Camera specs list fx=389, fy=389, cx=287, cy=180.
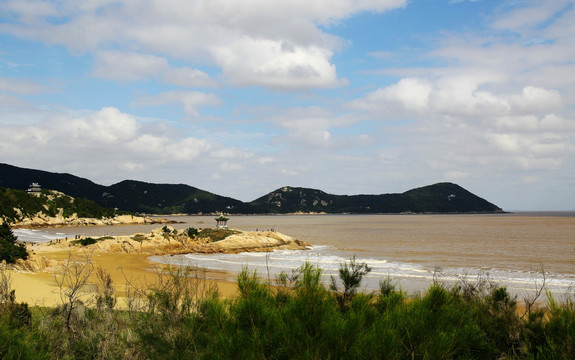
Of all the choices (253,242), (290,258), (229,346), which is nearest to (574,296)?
(229,346)

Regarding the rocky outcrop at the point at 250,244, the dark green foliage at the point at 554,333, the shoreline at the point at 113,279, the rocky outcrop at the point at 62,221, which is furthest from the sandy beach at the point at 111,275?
the rocky outcrop at the point at 62,221

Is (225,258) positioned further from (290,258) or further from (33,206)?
(33,206)

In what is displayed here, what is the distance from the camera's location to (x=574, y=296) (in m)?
18.5

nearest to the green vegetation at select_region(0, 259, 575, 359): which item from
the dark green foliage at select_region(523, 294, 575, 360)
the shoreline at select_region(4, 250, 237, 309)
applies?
the dark green foliage at select_region(523, 294, 575, 360)

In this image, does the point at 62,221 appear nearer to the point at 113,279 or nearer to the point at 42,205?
the point at 42,205

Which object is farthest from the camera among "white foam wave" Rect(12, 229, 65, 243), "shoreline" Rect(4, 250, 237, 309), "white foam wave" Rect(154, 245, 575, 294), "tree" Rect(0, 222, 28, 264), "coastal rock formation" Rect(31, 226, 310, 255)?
"white foam wave" Rect(12, 229, 65, 243)

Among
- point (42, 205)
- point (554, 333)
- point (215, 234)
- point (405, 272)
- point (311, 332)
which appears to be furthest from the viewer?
point (42, 205)

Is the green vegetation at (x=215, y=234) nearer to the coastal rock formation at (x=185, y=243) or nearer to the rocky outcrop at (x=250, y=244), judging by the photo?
the coastal rock formation at (x=185, y=243)

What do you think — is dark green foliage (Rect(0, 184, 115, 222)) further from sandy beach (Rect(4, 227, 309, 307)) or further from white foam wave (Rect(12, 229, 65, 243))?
sandy beach (Rect(4, 227, 309, 307))

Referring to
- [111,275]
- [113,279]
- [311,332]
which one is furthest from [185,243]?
[311,332]

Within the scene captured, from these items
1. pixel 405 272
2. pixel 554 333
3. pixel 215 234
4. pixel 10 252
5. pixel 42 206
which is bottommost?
pixel 405 272

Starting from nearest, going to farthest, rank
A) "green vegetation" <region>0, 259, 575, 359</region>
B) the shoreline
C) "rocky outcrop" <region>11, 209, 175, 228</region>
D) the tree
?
"green vegetation" <region>0, 259, 575, 359</region>
the shoreline
the tree
"rocky outcrop" <region>11, 209, 175, 228</region>

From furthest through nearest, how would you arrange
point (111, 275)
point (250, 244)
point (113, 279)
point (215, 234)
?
point (215, 234) < point (250, 244) < point (111, 275) < point (113, 279)

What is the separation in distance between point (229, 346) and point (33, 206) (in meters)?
118
